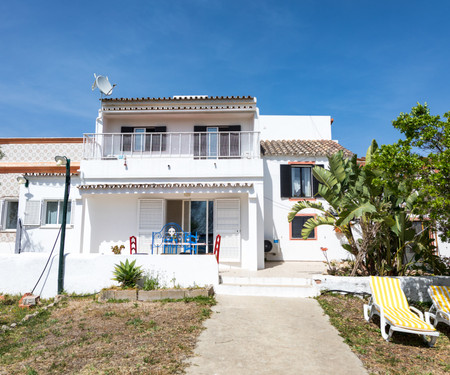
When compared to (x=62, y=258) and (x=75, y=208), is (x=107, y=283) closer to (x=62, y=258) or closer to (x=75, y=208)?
(x=62, y=258)

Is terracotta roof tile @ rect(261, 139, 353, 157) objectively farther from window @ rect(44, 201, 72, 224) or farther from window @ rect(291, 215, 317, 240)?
window @ rect(44, 201, 72, 224)

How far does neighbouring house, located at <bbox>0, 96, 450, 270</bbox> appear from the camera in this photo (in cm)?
1569

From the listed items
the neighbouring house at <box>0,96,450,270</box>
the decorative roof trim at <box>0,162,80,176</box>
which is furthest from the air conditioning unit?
the decorative roof trim at <box>0,162,80,176</box>

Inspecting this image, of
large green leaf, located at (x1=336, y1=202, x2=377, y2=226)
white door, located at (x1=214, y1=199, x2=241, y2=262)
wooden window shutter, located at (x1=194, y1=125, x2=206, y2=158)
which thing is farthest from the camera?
wooden window shutter, located at (x1=194, y1=125, x2=206, y2=158)

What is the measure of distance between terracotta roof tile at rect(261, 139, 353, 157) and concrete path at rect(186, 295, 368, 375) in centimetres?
1014

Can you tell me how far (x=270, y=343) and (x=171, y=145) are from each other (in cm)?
1216

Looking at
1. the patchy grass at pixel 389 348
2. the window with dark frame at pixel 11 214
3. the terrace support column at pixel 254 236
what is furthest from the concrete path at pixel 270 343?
the window with dark frame at pixel 11 214

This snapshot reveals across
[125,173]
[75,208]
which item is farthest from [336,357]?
[75,208]

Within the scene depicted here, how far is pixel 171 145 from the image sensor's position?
17641 millimetres

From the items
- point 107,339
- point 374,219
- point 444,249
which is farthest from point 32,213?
point 444,249

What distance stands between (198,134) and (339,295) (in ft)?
33.7

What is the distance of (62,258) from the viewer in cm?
1252

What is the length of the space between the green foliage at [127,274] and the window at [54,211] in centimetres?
735

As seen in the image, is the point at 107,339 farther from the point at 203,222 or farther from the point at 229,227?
the point at 203,222
